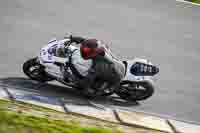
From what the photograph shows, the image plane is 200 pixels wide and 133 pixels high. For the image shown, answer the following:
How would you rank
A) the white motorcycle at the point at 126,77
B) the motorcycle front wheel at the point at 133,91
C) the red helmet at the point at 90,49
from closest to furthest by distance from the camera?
the red helmet at the point at 90,49 → the white motorcycle at the point at 126,77 → the motorcycle front wheel at the point at 133,91

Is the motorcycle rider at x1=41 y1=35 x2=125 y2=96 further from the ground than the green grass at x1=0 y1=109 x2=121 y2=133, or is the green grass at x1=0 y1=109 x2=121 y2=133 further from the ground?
the motorcycle rider at x1=41 y1=35 x2=125 y2=96

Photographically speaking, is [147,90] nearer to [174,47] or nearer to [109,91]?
[109,91]

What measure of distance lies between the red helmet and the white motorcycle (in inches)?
15.8

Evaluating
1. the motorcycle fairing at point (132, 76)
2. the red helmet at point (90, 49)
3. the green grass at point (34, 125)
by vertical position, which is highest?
the red helmet at point (90, 49)

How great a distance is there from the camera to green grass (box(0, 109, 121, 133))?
9.49 meters

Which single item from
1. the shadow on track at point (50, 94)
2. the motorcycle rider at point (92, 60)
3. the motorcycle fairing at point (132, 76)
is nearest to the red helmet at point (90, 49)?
the motorcycle rider at point (92, 60)

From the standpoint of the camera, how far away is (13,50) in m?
14.9

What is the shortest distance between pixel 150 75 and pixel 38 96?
8.19 feet

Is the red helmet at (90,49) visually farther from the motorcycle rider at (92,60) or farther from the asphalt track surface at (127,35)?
the asphalt track surface at (127,35)

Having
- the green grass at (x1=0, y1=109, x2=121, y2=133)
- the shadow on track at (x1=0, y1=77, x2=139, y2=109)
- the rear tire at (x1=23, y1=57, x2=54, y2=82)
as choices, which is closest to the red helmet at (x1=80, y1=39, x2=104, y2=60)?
the shadow on track at (x1=0, y1=77, x2=139, y2=109)

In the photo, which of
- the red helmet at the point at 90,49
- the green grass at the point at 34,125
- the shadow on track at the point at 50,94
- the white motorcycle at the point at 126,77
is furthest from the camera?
the white motorcycle at the point at 126,77

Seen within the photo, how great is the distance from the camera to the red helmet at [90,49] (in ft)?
41.8

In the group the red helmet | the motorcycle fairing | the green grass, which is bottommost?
the green grass

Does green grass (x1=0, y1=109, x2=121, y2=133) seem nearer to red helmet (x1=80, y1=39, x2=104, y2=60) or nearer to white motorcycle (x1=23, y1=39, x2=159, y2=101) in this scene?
red helmet (x1=80, y1=39, x2=104, y2=60)
